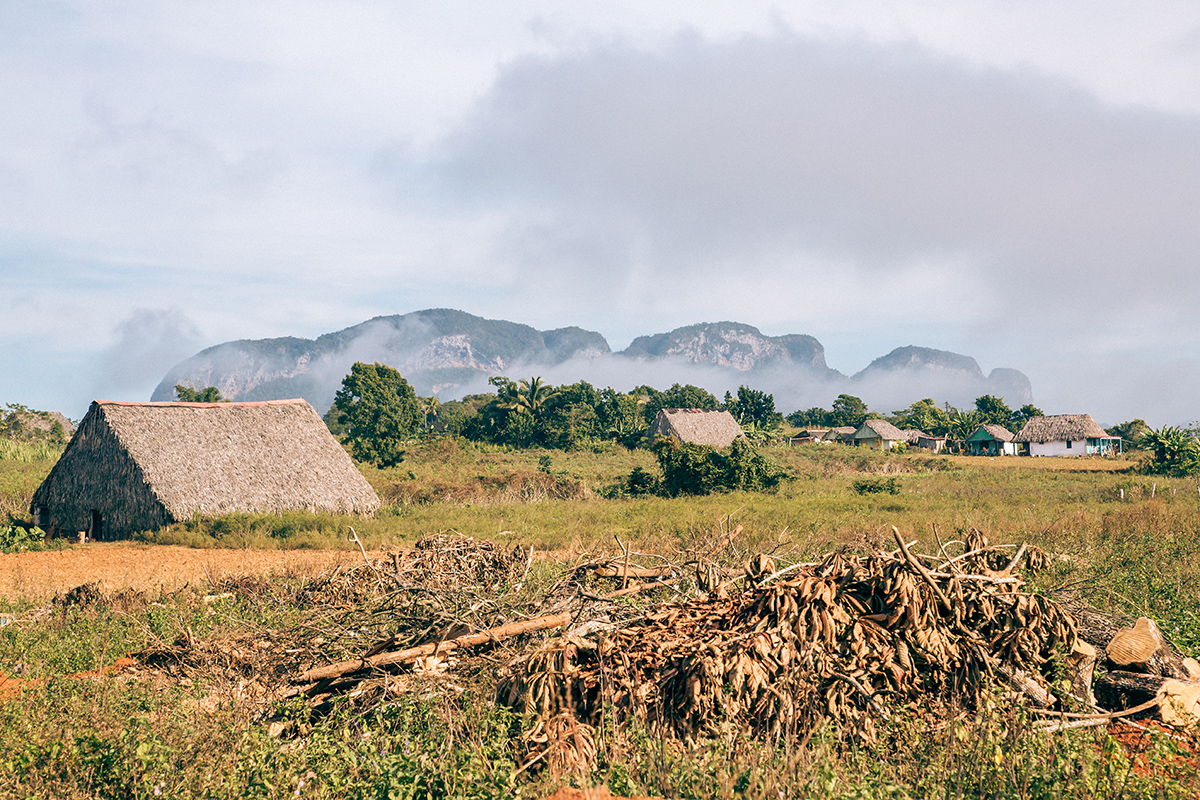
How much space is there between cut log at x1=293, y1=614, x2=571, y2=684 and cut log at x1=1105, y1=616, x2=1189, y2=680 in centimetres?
382

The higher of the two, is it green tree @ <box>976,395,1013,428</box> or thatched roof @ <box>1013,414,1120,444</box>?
green tree @ <box>976,395,1013,428</box>

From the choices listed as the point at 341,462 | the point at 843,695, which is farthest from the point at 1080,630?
the point at 341,462

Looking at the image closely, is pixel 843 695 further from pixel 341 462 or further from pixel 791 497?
pixel 341 462

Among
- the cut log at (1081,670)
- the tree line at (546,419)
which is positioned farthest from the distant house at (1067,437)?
the cut log at (1081,670)

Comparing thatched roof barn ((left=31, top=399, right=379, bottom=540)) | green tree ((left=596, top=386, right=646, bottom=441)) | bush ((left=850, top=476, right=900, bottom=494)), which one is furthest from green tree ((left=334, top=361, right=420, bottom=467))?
bush ((left=850, top=476, right=900, bottom=494))

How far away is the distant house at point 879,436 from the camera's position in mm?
53281

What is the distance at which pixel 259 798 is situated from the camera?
385 centimetres

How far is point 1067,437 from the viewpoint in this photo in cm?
4888

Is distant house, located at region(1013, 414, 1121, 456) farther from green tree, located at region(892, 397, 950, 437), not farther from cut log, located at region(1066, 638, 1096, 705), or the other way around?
cut log, located at region(1066, 638, 1096, 705)

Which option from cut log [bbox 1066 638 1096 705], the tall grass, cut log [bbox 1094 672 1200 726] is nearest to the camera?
cut log [bbox 1094 672 1200 726]

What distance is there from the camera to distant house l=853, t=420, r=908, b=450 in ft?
175

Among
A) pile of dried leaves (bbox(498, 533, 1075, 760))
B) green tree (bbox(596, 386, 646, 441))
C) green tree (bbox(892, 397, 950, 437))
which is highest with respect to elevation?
green tree (bbox(596, 386, 646, 441))

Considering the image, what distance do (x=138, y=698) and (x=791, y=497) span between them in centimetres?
1616

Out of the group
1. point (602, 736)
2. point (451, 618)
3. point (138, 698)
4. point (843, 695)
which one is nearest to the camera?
point (602, 736)
